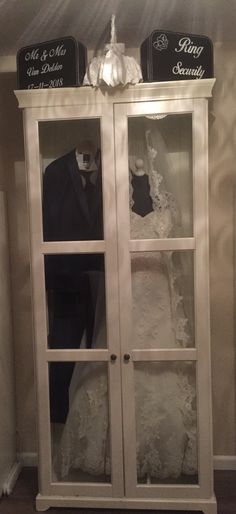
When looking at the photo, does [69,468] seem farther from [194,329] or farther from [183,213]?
[183,213]

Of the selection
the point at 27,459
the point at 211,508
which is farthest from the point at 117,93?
the point at 27,459

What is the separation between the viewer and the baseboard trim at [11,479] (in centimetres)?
225

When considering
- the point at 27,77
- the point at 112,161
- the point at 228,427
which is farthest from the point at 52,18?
the point at 228,427

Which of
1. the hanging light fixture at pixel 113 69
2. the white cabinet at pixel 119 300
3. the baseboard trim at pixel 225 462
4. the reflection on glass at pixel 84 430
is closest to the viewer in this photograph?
the hanging light fixture at pixel 113 69

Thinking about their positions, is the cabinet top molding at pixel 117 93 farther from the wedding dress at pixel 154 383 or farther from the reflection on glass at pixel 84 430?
the reflection on glass at pixel 84 430

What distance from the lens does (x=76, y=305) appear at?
2105mm

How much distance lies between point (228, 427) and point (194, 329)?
2.69ft

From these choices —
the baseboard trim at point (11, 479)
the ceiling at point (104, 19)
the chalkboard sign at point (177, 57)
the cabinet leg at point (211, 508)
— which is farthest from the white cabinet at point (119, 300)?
the ceiling at point (104, 19)

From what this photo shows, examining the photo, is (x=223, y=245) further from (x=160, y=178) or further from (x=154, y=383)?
(x=154, y=383)

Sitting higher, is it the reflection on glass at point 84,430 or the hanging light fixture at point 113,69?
the hanging light fixture at point 113,69

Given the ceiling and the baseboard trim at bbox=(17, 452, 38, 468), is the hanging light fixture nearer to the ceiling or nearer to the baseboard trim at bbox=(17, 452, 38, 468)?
the ceiling

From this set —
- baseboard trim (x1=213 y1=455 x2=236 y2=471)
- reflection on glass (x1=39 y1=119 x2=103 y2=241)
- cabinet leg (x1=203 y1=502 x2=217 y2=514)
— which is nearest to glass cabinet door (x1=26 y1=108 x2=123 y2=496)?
reflection on glass (x1=39 y1=119 x2=103 y2=241)

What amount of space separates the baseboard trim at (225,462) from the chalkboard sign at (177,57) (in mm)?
2057

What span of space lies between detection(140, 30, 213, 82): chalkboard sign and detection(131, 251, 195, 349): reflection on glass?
2.74 feet
